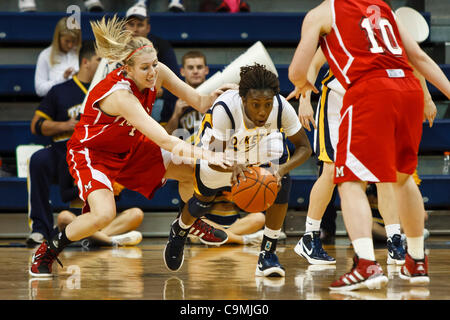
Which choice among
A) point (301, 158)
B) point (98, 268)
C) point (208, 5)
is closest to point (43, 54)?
point (208, 5)

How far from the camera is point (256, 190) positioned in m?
3.74

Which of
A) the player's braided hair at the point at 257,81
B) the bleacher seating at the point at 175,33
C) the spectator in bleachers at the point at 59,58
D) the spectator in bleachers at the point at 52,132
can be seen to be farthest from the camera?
the bleacher seating at the point at 175,33

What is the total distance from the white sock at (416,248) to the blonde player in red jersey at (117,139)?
133cm

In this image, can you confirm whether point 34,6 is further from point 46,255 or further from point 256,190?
point 256,190

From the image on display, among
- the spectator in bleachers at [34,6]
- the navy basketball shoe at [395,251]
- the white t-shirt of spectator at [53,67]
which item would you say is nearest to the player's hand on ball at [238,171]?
the navy basketball shoe at [395,251]

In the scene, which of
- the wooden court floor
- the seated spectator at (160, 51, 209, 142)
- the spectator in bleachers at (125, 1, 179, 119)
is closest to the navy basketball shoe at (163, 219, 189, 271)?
the wooden court floor

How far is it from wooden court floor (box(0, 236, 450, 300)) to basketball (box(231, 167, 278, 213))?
416 mm

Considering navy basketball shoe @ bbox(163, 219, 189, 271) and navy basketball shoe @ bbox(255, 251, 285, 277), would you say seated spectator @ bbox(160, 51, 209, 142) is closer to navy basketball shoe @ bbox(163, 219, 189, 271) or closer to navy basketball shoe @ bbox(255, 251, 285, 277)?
navy basketball shoe @ bbox(163, 219, 189, 271)

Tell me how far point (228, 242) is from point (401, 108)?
305 cm

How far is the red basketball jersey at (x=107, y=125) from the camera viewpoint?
4117mm

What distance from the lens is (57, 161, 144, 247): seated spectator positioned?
6.12m

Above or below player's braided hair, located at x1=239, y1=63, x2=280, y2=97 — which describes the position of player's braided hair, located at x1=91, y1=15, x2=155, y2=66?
above

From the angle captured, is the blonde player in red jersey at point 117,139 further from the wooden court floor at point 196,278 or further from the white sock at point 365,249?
the white sock at point 365,249

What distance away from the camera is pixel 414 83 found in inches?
132
